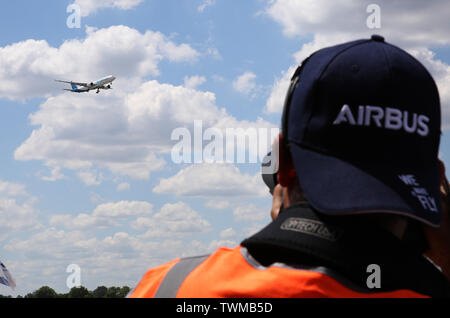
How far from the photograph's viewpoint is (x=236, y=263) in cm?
373

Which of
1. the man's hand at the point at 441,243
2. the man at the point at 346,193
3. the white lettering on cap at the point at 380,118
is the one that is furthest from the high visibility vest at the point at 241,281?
the man's hand at the point at 441,243

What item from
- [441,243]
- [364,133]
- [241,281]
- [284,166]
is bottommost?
[241,281]

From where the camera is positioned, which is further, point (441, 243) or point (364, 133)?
point (441, 243)

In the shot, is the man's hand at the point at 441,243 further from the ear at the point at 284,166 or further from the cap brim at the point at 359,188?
the ear at the point at 284,166

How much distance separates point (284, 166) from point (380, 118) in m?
0.70

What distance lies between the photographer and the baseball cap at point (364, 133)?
12.3 ft

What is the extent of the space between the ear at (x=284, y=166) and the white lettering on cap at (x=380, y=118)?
438 millimetres

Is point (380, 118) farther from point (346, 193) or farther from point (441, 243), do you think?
point (441, 243)

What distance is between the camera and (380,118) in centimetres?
382

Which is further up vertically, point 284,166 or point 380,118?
point 380,118

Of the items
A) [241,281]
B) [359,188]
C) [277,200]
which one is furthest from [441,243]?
[241,281]
